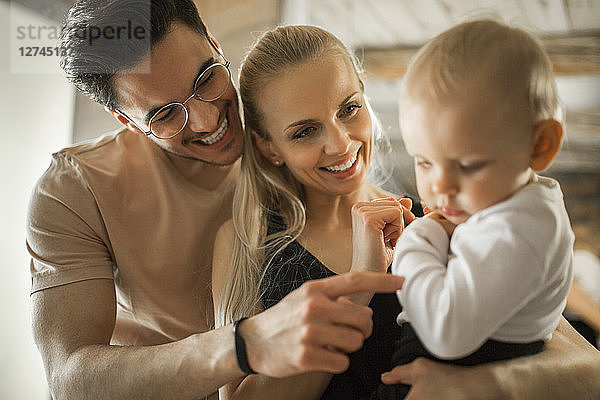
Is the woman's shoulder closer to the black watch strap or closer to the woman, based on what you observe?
the woman

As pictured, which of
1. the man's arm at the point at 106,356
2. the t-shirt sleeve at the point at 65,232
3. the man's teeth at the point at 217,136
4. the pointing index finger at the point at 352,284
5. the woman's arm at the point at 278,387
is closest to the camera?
the pointing index finger at the point at 352,284

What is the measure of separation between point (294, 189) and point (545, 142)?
88 cm

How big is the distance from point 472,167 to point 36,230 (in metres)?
1.19

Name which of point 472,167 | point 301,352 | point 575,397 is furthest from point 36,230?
point 575,397

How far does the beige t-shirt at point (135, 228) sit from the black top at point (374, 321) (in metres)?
0.34

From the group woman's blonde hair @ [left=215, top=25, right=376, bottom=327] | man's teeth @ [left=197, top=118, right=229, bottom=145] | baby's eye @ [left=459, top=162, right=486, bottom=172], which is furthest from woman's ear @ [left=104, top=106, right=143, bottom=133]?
baby's eye @ [left=459, top=162, right=486, bottom=172]

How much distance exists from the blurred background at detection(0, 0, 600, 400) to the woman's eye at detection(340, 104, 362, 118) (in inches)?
31.1

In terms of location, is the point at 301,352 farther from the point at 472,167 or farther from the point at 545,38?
the point at 545,38

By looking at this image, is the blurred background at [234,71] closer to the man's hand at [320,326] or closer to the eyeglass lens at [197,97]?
the eyeglass lens at [197,97]

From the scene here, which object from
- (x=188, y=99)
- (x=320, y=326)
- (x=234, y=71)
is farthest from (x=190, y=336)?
(x=234, y=71)

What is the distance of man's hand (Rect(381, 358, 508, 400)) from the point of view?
1.02 m

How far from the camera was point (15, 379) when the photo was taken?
2.74m

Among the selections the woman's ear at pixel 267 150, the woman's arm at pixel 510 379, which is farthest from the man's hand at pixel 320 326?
the woman's ear at pixel 267 150

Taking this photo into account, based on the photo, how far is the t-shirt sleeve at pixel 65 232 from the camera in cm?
154
